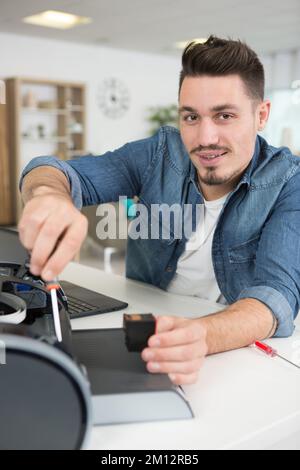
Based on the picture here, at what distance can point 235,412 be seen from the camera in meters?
0.70

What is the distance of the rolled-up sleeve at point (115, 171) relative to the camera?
1.36m

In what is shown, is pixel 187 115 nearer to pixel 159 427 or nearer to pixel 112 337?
pixel 112 337

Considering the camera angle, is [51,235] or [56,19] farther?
[56,19]

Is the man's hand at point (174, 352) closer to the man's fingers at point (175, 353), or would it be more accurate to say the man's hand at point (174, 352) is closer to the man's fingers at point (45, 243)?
the man's fingers at point (175, 353)

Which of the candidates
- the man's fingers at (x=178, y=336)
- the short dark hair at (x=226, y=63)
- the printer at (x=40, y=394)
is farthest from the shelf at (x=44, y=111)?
the printer at (x=40, y=394)

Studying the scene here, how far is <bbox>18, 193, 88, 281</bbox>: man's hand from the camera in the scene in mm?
671

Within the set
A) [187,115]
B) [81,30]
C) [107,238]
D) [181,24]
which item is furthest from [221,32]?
[187,115]

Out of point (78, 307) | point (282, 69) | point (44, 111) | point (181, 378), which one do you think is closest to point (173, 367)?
point (181, 378)

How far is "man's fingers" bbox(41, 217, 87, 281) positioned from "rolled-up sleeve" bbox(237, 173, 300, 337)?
437 millimetres

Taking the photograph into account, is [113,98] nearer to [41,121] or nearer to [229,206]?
[41,121]

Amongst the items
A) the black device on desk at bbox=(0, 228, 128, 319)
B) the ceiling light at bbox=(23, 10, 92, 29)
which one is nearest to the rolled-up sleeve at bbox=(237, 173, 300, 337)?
the black device on desk at bbox=(0, 228, 128, 319)

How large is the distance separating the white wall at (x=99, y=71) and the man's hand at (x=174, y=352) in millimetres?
6469

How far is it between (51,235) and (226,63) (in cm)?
74

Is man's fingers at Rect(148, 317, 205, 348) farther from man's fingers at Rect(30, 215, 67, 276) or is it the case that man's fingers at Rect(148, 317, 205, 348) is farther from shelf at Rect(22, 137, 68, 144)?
shelf at Rect(22, 137, 68, 144)
